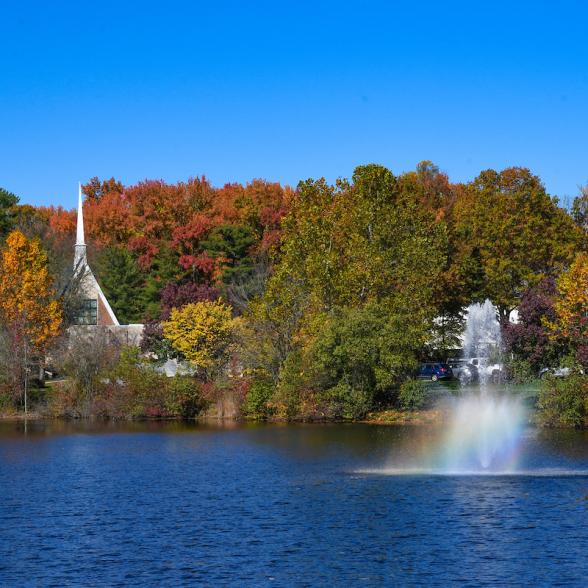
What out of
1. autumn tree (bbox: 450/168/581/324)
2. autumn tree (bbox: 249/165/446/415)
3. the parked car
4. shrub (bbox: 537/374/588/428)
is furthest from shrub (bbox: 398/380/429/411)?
autumn tree (bbox: 450/168/581/324)

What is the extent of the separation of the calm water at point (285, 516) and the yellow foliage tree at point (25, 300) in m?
23.4

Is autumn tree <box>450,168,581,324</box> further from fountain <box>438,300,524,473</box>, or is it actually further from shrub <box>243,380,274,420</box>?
shrub <box>243,380,274,420</box>

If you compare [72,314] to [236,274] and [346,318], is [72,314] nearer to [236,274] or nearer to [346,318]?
[236,274]

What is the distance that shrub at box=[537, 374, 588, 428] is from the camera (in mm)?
63281

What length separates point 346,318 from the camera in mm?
70938

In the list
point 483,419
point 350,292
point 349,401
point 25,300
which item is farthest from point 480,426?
point 25,300

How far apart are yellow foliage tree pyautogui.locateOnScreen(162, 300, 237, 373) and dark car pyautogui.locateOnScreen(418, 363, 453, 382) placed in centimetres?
1693

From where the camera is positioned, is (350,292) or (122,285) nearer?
(350,292)

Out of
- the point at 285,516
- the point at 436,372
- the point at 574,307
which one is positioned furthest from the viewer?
the point at 436,372

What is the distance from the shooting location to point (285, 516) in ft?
126

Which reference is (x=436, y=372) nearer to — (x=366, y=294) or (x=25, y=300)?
(x=366, y=294)

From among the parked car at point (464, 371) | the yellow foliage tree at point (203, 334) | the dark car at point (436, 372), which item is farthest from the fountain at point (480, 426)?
the yellow foliage tree at point (203, 334)

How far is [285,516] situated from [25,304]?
159 feet

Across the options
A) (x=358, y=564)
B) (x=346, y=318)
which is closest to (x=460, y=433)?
(x=346, y=318)
